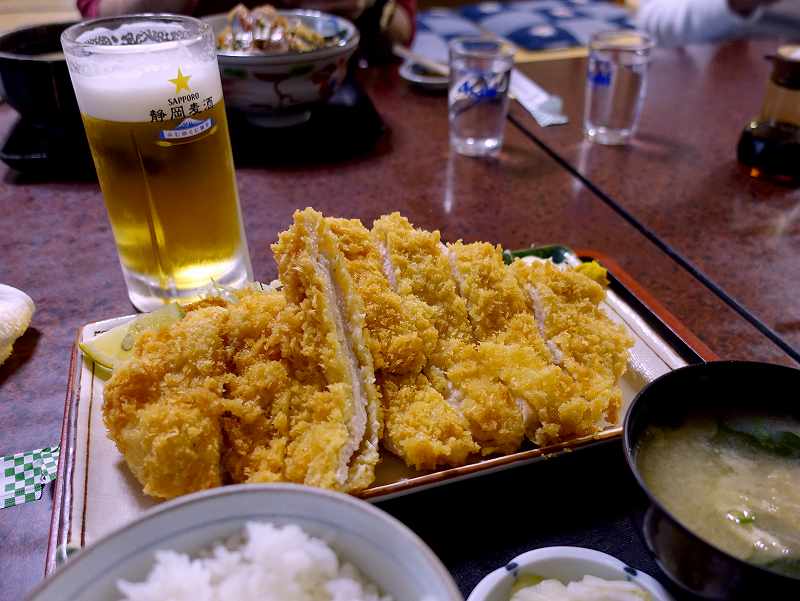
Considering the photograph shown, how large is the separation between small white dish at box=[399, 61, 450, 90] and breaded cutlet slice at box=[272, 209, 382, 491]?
6.79 ft

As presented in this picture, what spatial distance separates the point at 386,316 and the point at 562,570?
0.59 m

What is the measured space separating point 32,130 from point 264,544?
2.53 metres

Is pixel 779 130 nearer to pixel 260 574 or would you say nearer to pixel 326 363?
pixel 326 363

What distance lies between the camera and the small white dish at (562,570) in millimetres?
934

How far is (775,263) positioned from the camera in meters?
1.94

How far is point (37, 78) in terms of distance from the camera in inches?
85.4

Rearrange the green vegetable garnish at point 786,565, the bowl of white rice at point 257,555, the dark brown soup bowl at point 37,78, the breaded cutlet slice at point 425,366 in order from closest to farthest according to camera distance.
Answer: the bowl of white rice at point 257,555, the green vegetable garnish at point 786,565, the breaded cutlet slice at point 425,366, the dark brown soup bowl at point 37,78

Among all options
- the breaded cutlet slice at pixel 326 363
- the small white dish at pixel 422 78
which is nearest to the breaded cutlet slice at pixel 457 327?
the breaded cutlet slice at pixel 326 363

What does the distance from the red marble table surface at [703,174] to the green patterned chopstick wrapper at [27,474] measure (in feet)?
5.74

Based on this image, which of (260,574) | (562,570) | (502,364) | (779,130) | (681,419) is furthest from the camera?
(779,130)

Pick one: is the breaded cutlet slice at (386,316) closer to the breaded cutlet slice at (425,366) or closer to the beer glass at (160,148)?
the breaded cutlet slice at (425,366)

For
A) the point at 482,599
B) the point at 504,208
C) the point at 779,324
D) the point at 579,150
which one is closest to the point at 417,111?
the point at 579,150

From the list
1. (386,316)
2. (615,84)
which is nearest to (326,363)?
(386,316)

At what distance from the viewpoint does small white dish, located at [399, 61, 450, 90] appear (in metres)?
3.16
